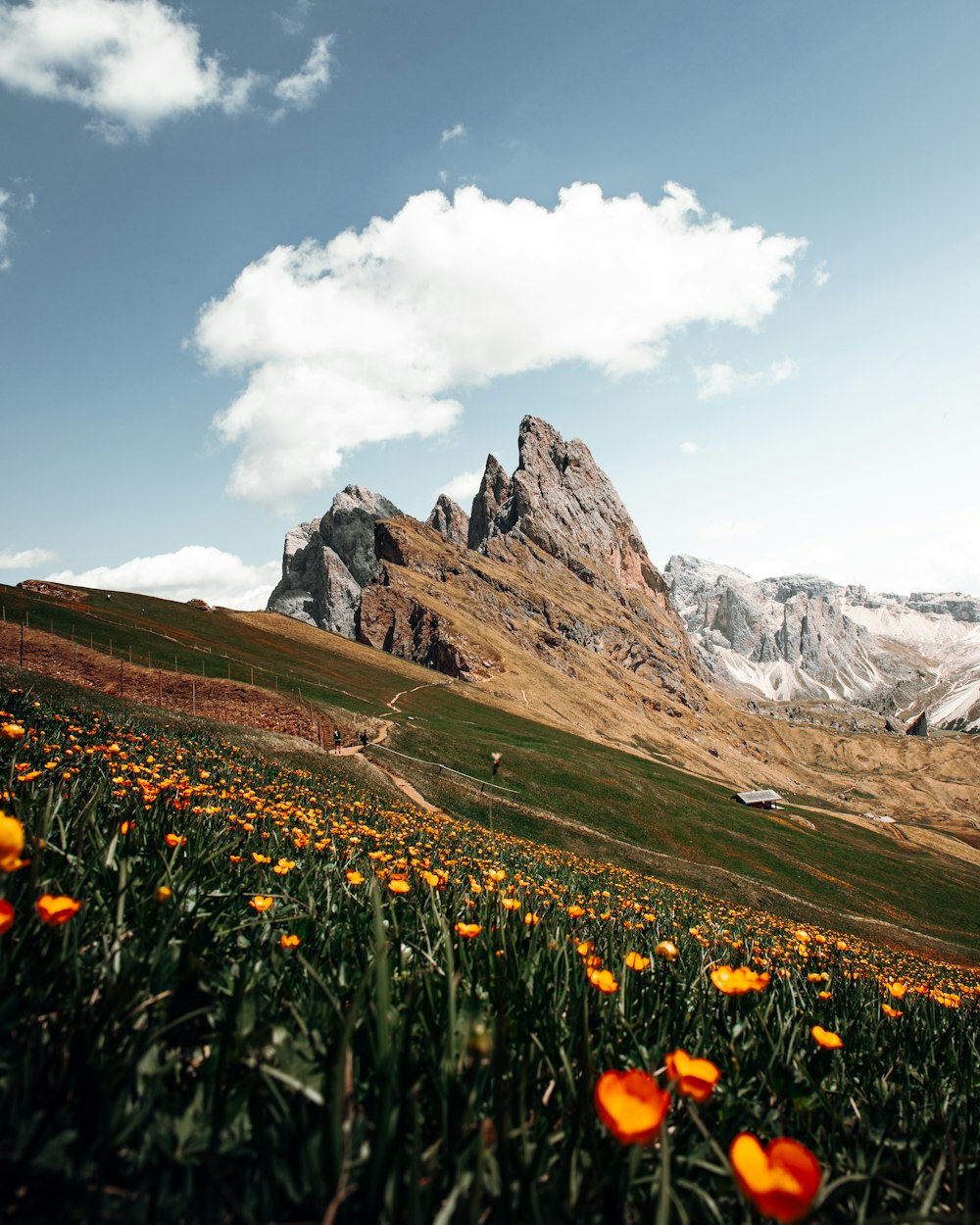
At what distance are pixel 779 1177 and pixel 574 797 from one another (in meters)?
50.5

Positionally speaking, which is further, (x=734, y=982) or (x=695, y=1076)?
(x=734, y=982)

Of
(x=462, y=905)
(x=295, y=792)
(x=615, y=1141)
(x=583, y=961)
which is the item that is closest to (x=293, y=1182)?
(x=615, y=1141)

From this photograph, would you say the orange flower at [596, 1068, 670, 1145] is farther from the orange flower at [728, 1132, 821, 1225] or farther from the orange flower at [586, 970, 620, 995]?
the orange flower at [586, 970, 620, 995]

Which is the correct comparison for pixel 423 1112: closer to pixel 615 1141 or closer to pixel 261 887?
pixel 615 1141

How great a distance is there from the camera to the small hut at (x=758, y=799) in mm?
92750

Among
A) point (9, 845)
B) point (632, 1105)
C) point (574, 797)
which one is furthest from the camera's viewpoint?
point (574, 797)

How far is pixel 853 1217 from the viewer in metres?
1.87

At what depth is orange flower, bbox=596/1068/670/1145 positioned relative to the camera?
1461 mm

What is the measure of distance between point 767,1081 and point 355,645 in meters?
112

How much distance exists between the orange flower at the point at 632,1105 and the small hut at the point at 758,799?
326ft

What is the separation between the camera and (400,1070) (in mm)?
1757

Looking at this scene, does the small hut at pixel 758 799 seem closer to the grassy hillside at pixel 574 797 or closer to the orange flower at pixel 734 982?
the grassy hillside at pixel 574 797

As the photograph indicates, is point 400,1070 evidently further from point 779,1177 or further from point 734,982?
point 734,982

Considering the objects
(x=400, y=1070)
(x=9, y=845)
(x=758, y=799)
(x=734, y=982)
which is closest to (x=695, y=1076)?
(x=400, y=1070)
